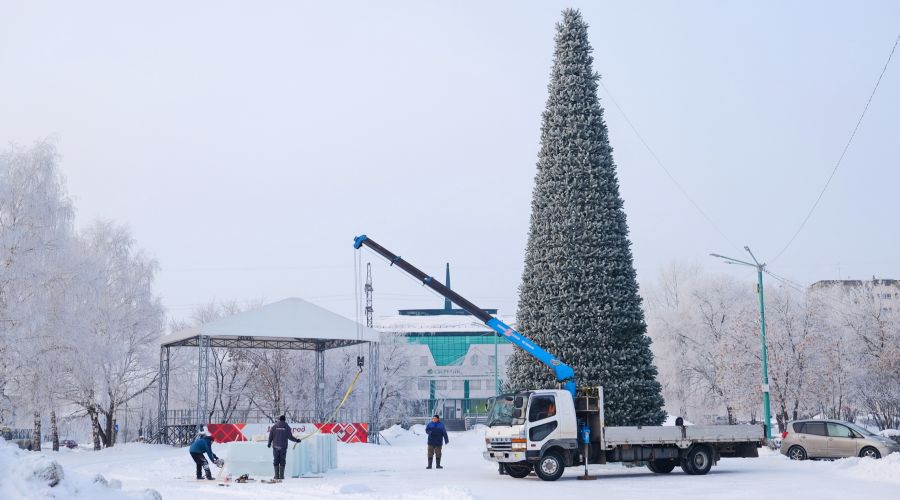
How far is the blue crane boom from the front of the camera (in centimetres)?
2405

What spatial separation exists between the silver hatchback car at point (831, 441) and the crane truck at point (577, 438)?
6.16m

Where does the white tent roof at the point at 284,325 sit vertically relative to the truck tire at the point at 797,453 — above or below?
above

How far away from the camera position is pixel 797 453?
2933 cm

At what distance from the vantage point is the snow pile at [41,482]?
988 cm

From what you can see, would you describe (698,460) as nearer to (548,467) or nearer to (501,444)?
(548,467)

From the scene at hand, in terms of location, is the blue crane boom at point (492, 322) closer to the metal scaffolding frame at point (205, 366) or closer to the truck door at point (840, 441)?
the truck door at point (840, 441)

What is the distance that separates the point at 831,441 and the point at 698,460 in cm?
775

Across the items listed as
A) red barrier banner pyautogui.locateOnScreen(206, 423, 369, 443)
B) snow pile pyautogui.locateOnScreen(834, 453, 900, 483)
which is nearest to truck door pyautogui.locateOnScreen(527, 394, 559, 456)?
snow pile pyautogui.locateOnScreen(834, 453, 900, 483)

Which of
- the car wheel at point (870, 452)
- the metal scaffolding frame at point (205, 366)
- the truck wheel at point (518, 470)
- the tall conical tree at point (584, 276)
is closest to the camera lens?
the truck wheel at point (518, 470)

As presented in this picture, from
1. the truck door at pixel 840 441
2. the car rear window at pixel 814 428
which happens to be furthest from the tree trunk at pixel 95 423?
the truck door at pixel 840 441

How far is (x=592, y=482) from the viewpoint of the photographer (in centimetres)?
2156

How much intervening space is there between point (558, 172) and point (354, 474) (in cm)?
1049

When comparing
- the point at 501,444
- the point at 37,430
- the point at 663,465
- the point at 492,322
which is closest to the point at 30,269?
the point at 37,430

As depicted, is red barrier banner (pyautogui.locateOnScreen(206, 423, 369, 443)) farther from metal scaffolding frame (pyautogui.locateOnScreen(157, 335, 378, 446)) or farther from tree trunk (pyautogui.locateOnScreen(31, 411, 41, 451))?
tree trunk (pyautogui.locateOnScreen(31, 411, 41, 451))
